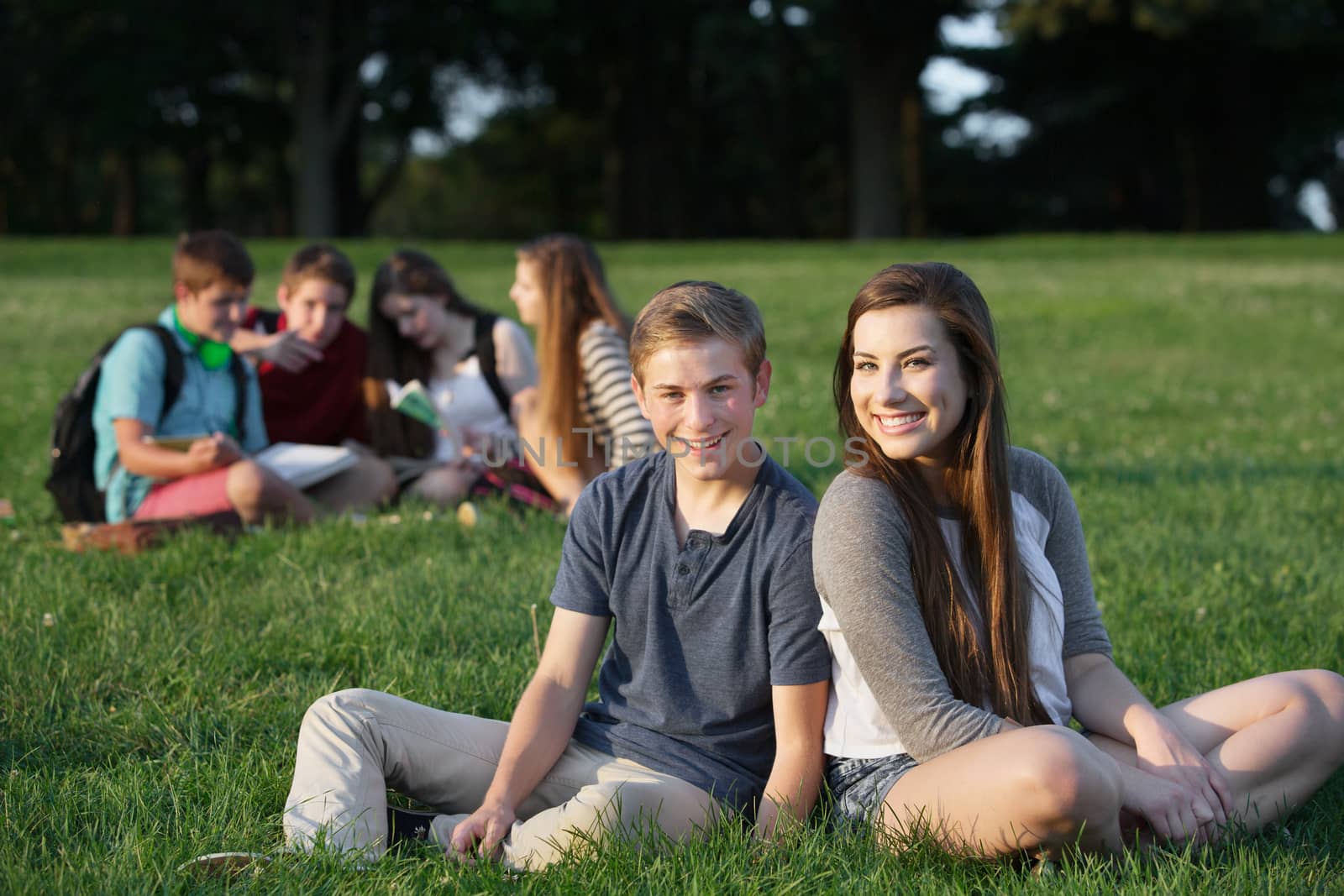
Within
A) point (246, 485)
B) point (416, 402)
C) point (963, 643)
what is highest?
point (416, 402)

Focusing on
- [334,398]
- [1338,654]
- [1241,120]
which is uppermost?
[1241,120]

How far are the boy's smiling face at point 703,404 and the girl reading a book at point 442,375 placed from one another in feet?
11.2

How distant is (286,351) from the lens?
6730 millimetres

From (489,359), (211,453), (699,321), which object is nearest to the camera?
(699,321)

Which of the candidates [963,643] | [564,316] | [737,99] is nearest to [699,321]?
[963,643]

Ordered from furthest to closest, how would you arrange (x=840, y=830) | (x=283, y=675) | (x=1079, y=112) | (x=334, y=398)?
(x=1079, y=112) < (x=334, y=398) < (x=283, y=675) < (x=840, y=830)

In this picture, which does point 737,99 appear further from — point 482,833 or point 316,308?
point 482,833

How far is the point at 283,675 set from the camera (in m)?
4.23

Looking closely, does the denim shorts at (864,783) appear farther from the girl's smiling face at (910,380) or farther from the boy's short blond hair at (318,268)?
the boy's short blond hair at (318,268)

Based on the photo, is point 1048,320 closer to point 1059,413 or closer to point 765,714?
point 1059,413

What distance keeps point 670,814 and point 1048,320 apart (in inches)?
527

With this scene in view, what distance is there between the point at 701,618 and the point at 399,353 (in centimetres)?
409

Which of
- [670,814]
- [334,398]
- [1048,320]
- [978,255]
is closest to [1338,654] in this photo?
[670,814]

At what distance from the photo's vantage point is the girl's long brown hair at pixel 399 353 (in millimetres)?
6707
